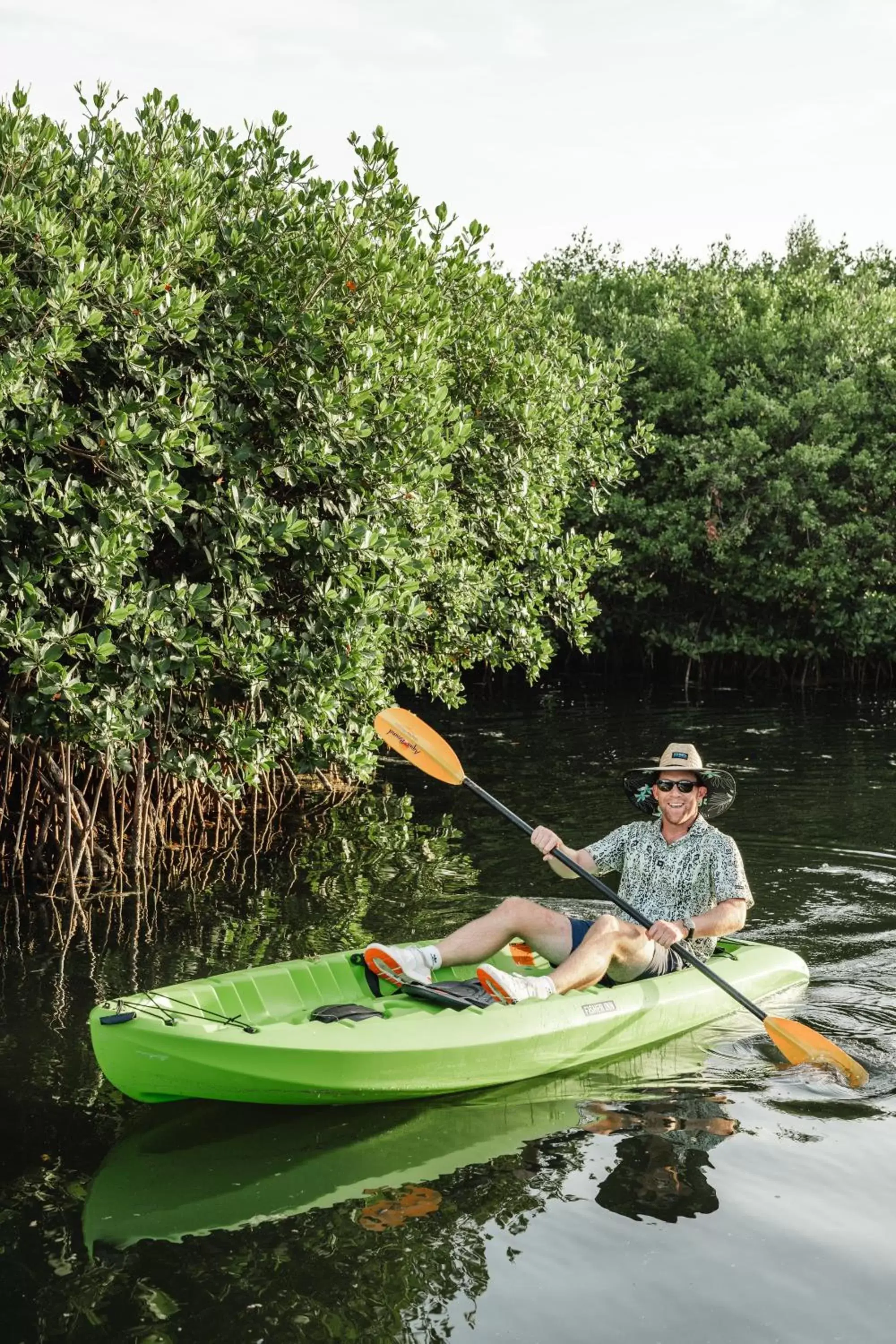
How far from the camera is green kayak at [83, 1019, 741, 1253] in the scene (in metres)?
4.51

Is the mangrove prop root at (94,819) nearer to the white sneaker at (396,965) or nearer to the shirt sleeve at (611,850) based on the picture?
the white sneaker at (396,965)

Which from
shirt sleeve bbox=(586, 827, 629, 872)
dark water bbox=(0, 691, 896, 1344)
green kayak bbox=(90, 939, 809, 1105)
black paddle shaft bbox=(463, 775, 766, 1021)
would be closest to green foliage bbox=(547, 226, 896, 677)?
dark water bbox=(0, 691, 896, 1344)

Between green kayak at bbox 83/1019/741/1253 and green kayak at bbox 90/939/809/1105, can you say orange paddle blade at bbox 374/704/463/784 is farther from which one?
green kayak at bbox 83/1019/741/1253

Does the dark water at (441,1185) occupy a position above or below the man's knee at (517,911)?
below

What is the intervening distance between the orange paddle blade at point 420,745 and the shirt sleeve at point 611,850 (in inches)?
40.3

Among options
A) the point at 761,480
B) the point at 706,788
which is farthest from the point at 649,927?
the point at 761,480

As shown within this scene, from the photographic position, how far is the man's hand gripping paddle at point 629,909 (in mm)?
5711

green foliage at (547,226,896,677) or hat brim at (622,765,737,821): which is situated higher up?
green foliage at (547,226,896,677)

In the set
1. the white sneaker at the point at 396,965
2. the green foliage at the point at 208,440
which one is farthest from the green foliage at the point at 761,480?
the white sneaker at the point at 396,965

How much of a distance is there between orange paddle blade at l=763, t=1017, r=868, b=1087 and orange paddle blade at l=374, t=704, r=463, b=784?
226cm

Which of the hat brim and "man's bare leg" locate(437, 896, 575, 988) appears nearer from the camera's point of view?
"man's bare leg" locate(437, 896, 575, 988)

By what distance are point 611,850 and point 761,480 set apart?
14.9 metres

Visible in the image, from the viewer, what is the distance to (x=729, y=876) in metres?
6.30

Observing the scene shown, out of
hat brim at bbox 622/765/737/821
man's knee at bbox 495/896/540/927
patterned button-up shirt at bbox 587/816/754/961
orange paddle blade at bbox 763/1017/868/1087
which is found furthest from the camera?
hat brim at bbox 622/765/737/821
